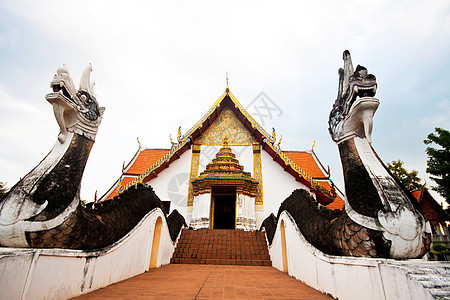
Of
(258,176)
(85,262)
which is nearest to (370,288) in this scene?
(85,262)

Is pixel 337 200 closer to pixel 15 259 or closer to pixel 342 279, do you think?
pixel 342 279

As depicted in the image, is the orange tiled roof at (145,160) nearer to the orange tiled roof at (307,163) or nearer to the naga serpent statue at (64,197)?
the orange tiled roof at (307,163)

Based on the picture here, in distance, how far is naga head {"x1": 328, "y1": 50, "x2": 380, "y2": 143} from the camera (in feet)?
7.09

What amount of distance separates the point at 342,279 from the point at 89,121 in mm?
3023

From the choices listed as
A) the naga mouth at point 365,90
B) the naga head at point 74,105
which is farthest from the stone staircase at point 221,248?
the naga mouth at point 365,90

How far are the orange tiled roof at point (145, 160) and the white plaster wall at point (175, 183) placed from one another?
1.94 m

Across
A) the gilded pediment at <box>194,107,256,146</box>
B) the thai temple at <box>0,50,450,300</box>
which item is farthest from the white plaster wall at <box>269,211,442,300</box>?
the gilded pediment at <box>194,107,256,146</box>

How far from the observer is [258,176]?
9.88m

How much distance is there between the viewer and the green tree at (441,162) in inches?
374

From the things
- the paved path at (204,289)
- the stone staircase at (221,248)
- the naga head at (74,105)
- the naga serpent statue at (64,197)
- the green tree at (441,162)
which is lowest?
the paved path at (204,289)

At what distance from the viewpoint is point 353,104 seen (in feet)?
7.25

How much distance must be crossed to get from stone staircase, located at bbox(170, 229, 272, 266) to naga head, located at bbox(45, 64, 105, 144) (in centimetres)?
388

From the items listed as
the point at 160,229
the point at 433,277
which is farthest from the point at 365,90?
the point at 160,229

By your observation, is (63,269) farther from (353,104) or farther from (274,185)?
(274,185)
